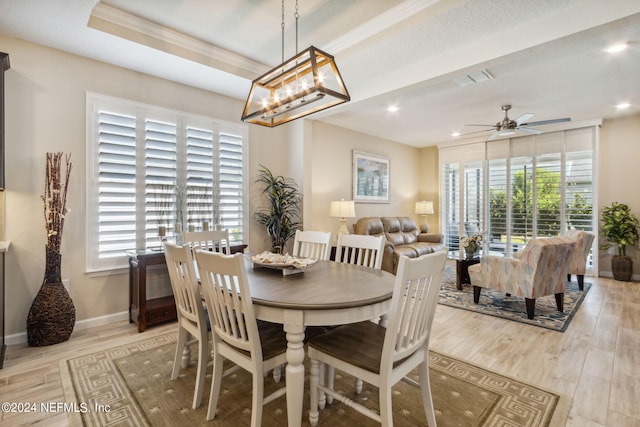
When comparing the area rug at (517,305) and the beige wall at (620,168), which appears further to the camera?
the beige wall at (620,168)

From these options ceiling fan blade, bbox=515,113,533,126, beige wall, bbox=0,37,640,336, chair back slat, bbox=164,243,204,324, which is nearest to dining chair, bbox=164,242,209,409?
chair back slat, bbox=164,243,204,324

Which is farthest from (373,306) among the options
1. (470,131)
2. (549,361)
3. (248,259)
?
(470,131)

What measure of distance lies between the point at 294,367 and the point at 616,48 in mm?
3996

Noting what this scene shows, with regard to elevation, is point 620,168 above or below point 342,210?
above

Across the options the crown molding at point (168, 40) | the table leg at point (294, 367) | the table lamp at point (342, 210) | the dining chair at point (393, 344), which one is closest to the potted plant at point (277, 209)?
the table lamp at point (342, 210)

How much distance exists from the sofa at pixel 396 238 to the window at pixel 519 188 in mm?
1127

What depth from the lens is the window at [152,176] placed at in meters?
3.16

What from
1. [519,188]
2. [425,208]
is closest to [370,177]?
[425,208]

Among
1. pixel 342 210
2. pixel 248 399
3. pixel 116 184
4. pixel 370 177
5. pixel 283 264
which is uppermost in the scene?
pixel 370 177

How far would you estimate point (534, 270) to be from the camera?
3307 millimetres

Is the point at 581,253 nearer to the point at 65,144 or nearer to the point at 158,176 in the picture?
the point at 158,176

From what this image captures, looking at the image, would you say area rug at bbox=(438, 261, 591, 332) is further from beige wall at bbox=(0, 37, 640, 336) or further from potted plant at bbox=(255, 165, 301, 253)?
beige wall at bbox=(0, 37, 640, 336)

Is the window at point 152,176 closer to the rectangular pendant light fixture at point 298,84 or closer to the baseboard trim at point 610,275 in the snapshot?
the rectangular pendant light fixture at point 298,84

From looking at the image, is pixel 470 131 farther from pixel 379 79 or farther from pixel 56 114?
pixel 56 114
